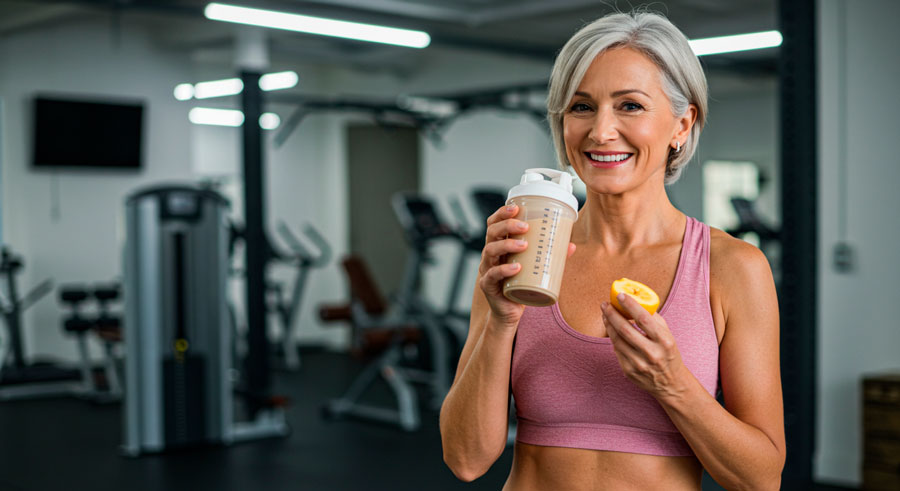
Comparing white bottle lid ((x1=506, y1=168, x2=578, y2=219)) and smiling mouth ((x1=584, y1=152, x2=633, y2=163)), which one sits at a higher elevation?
smiling mouth ((x1=584, y1=152, x2=633, y2=163))

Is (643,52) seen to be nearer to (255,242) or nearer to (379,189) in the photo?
(255,242)

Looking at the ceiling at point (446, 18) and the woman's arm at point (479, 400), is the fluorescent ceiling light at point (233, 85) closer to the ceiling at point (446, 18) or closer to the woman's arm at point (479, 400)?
the ceiling at point (446, 18)

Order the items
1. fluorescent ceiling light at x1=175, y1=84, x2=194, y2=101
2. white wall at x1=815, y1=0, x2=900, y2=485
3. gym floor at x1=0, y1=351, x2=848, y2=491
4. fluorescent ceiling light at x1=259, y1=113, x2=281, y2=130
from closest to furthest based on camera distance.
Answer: white wall at x1=815, y1=0, x2=900, y2=485, gym floor at x1=0, y1=351, x2=848, y2=491, fluorescent ceiling light at x1=175, y1=84, x2=194, y2=101, fluorescent ceiling light at x1=259, y1=113, x2=281, y2=130

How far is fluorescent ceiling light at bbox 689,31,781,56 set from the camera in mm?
7164

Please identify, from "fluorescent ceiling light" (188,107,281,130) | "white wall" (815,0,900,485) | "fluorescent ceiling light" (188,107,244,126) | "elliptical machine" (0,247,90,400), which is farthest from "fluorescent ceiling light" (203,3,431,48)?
"white wall" (815,0,900,485)

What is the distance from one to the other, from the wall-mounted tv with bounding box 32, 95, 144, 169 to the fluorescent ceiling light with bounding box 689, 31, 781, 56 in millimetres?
5144

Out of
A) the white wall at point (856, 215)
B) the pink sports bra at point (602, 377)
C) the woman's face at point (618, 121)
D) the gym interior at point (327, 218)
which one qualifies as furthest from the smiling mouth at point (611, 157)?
the white wall at point (856, 215)

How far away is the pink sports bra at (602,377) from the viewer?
1.05 meters

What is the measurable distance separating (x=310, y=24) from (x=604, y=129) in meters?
6.03

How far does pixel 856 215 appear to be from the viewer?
4004 millimetres

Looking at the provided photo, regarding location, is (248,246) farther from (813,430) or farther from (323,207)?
(323,207)

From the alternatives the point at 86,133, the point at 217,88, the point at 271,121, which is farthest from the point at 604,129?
the point at 271,121

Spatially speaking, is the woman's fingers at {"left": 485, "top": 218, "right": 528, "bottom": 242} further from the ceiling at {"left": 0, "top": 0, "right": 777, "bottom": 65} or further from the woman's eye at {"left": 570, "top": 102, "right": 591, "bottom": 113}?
the ceiling at {"left": 0, "top": 0, "right": 777, "bottom": 65}

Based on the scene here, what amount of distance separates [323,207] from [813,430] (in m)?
6.50
